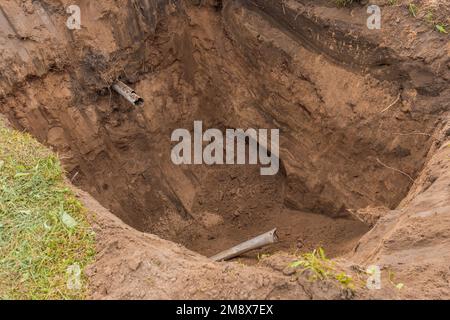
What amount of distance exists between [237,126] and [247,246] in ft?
6.47

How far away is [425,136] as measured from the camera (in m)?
6.07

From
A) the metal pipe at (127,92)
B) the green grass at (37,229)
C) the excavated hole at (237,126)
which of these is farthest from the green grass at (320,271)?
the metal pipe at (127,92)

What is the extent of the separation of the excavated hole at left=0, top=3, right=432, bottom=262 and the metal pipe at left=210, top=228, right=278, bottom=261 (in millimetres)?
216

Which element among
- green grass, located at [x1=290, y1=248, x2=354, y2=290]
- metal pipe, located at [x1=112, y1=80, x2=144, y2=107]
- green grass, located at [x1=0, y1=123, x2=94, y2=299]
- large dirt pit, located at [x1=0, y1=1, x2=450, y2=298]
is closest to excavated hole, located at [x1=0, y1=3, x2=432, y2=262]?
large dirt pit, located at [x1=0, y1=1, x2=450, y2=298]

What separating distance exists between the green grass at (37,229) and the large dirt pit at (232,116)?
166 centimetres

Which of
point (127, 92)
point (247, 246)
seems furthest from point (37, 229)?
point (127, 92)

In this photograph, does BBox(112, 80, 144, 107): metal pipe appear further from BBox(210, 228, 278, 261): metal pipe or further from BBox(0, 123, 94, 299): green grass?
BBox(210, 228, 278, 261): metal pipe

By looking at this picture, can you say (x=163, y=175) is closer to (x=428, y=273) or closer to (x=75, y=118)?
(x=75, y=118)

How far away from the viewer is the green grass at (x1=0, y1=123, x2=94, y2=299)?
4.09m

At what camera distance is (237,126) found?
768cm

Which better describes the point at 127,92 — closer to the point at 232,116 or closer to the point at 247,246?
the point at 232,116

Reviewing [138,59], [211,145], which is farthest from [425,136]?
[138,59]

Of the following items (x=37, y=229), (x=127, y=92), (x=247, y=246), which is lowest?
(x=247, y=246)

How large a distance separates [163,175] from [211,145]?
0.90 meters
